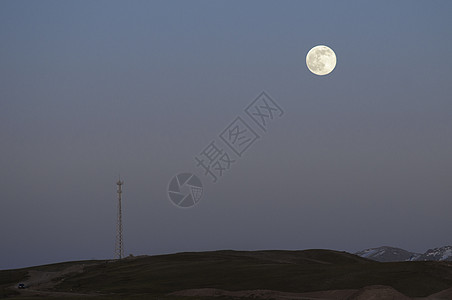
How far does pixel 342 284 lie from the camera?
67625mm

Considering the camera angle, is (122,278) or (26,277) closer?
(122,278)

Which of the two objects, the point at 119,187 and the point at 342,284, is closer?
the point at 342,284

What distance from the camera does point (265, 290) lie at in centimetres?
6675

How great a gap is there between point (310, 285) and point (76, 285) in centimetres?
4412

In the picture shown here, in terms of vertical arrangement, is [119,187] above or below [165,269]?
above

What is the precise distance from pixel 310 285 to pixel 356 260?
56836 millimetres

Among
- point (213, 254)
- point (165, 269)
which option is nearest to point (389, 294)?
point (165, 269)

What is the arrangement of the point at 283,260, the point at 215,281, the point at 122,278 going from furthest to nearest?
the point at 283,260
the point at 122,278
the point at 215,281

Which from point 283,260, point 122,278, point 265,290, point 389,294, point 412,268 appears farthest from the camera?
point 283,260

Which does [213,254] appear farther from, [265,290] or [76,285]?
[265,290]

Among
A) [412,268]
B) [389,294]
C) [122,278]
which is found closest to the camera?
[389,294]

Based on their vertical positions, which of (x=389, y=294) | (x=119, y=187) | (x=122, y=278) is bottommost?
(x=389, y=294)

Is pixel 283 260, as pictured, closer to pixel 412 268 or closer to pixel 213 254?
pixel 213 254

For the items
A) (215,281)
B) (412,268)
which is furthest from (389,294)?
(215,281)
